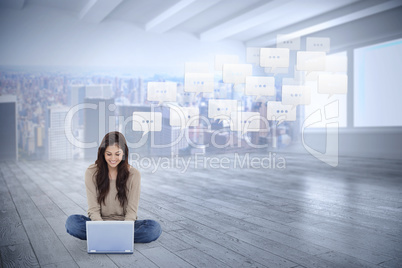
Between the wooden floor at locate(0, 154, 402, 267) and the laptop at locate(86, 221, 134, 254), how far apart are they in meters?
0.05

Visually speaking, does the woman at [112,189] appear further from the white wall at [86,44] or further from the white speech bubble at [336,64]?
the white speech bubble at [336,64]

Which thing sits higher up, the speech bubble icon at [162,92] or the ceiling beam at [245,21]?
the ceiling beam at [245,21]

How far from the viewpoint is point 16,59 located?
673 cm

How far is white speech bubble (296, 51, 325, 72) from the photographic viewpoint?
23.5ft

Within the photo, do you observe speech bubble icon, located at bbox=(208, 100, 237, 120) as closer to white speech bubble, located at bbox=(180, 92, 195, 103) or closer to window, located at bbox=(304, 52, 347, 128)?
white speech bubble, located at bbox=(180, 92, 195, 103)

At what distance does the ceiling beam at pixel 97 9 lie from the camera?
245 inches

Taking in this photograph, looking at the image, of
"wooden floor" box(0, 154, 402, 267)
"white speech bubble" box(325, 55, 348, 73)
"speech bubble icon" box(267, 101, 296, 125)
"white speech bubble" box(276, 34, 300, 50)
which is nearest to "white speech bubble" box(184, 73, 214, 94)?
"speech bubble icon" box(267, 101, 296, 125)

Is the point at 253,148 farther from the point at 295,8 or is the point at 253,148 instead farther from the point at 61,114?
the point at 61,114

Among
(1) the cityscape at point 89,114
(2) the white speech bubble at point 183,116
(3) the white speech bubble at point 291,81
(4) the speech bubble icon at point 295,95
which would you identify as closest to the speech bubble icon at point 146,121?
(1) the cityscape at point 89,114

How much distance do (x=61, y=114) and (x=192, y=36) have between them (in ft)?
10.9

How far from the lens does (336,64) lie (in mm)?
7531

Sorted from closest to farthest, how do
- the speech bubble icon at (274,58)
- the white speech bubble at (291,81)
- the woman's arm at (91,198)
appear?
the woman's arm at (91,198), the speech bubble icon at (274,58), the white speech bubble at (291,81)

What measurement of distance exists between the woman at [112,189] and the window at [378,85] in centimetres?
625

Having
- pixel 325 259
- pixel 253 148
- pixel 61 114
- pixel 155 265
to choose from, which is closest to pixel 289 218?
pixel 325 259
